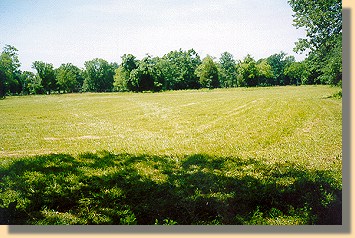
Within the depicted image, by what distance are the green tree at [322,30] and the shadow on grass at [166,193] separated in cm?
1040

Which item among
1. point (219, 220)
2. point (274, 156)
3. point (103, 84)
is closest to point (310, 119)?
point (274, 156)

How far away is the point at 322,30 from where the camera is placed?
17203 mm

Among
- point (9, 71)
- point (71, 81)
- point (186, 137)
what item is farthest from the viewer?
point (71, 81)

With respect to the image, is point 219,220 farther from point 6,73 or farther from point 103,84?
point 103,84

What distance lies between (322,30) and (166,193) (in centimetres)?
1719

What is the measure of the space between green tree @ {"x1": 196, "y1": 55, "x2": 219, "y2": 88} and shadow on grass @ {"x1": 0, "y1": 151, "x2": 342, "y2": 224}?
51.7ft

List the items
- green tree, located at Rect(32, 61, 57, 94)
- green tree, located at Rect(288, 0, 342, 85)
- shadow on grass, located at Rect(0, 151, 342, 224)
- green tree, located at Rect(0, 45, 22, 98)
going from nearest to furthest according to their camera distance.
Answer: shadow on grass, located at Rect(0, 151, 342, 224)
green tree, located at Rect(0, 45, 22, 98)
green tree, located at Rect(32, 61, 57, 94)
green tree, located at Rect(288, 0, 342, 85)

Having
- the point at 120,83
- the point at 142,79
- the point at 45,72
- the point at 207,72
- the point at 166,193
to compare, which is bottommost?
the point at 166,193

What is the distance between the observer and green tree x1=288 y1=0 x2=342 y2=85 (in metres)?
14.7

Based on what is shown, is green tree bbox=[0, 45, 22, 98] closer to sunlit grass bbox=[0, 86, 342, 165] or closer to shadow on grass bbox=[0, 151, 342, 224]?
sunlit grass bbox=[0, 86, 342, 165]

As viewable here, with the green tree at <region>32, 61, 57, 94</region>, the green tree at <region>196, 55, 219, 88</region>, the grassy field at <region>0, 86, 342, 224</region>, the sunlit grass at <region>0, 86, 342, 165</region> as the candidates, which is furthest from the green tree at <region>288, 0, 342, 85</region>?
the green tree at <region>32, 61, 57, 94</region>

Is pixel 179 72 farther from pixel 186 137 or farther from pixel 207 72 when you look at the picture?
pixel 186 137

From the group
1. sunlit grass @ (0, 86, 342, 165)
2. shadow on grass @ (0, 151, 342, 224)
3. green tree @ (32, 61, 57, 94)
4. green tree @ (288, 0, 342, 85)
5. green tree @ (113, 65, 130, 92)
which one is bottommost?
shadow on grass @ (0, 151, 342, 224)

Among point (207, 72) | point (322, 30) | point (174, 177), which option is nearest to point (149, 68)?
point (174, 177)
